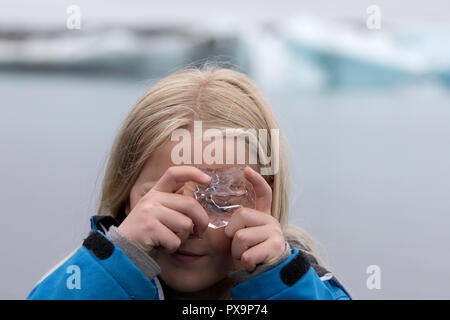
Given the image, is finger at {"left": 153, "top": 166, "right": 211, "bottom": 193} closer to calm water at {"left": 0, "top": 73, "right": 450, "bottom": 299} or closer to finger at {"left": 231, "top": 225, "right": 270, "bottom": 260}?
finger at {"left": 231, "top": 225, "right": 270, "bottom": 260}

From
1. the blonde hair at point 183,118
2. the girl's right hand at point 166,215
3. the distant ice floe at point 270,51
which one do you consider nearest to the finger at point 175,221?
the girl's right hand at point 166,215

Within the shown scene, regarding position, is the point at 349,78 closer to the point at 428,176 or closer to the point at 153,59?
the point at 428,176

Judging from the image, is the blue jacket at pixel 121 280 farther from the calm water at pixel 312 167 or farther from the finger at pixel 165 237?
the calm water at pixel 312 167

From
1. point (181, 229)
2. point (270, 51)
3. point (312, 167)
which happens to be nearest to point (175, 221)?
point (181, 229)

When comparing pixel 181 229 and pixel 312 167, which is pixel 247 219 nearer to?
pixel 181 229

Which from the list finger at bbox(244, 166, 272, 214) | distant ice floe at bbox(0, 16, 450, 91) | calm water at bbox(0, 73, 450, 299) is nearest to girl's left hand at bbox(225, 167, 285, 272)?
finger at bbox(244, 166, 272, 214)

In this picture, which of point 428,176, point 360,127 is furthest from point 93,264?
point 360,127
